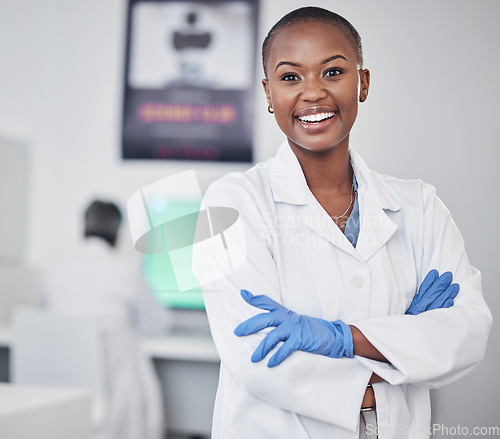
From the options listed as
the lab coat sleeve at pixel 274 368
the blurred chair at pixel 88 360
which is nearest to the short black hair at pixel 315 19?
the lab coat sleeve at pixel 274 368

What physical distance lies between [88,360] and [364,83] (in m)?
1.44

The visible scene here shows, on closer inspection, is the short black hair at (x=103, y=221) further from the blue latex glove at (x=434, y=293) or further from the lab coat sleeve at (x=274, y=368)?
the blue latex glove at (x=434, y=293)

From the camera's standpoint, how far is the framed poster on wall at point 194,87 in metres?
2.51

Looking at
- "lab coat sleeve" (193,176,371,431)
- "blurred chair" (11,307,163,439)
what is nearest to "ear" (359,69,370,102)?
"lab coat sleeve" (193,176,371,431)

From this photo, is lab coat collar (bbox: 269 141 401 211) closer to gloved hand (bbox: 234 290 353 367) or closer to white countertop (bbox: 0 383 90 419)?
gloved hand (bbox: 234 290 353 367)

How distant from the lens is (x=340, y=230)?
1.08 meters

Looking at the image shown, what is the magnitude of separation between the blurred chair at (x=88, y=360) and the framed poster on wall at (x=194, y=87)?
86 centimetres

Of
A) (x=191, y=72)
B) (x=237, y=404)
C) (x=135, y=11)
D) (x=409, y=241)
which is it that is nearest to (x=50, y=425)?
(x=237, y=404)

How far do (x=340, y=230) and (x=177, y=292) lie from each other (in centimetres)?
202

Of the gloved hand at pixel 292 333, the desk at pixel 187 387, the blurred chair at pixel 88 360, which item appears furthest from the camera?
the desk at pixel 187 387

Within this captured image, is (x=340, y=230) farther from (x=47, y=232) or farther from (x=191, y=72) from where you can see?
(x=47, y=232)

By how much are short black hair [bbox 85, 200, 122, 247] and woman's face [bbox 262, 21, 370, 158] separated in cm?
174

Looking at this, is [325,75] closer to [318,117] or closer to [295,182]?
[318,117]

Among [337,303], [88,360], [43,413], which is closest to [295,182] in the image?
[337,303]
